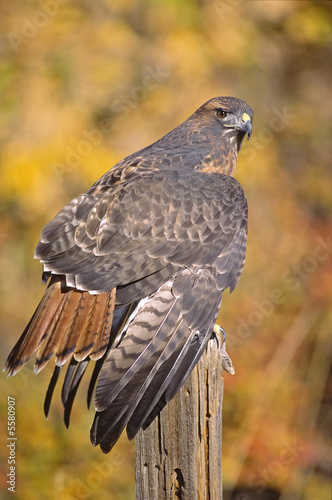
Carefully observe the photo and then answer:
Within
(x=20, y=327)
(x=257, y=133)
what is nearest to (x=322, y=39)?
(x=257, y=133)

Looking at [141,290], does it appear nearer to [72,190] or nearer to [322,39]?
[72,190]

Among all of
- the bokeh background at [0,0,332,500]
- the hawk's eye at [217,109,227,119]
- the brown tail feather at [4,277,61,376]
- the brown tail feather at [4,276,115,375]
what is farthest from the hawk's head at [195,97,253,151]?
the bokeh background at [0,0,332,500]

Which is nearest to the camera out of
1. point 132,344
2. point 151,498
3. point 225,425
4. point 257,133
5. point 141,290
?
point 151,498

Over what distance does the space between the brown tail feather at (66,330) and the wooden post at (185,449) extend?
44 centimetres

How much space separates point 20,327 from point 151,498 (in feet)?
10.6

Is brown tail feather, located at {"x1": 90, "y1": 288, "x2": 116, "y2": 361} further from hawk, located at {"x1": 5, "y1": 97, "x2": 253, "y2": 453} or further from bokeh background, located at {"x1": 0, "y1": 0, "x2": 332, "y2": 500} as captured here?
bokeh background, located at {"x1": 0, "y1": 0, "x2": 332, "y2": 500}

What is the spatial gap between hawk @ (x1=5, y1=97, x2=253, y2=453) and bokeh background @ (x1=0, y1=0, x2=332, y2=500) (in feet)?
6.40

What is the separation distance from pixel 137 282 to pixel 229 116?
131cm

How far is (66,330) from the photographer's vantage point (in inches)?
108

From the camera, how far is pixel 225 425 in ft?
17.3

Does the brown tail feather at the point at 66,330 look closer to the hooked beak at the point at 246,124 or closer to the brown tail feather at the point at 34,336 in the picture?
the brown tail feather at the point at 34,336

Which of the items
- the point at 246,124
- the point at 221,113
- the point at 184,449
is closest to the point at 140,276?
the point at 184,449

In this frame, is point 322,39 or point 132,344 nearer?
point 132,344

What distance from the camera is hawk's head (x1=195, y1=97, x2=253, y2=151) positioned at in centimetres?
362
